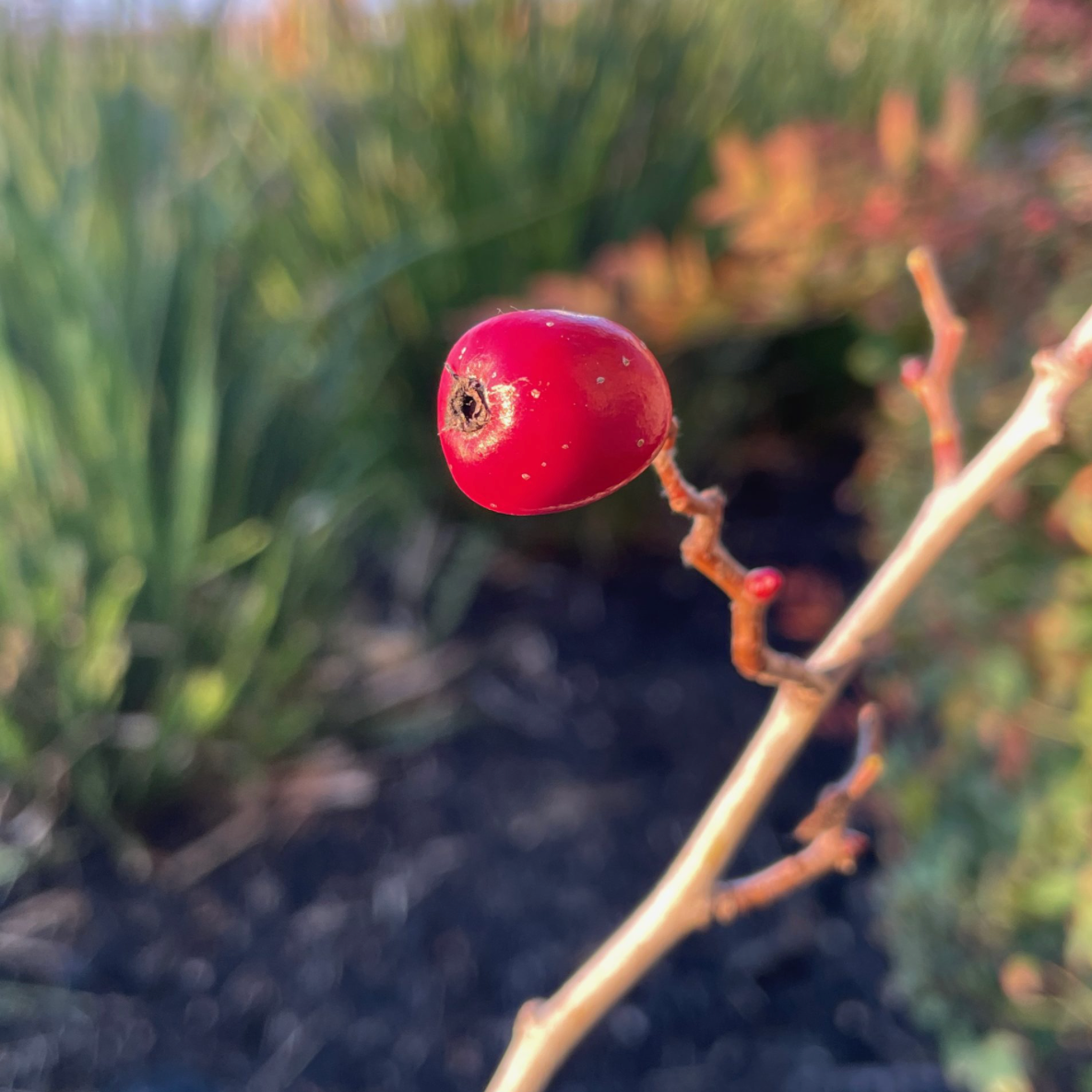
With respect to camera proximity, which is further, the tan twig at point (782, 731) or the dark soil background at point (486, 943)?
the dark soil background at point (486, 943)

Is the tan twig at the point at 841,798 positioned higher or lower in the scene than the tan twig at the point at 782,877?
higher

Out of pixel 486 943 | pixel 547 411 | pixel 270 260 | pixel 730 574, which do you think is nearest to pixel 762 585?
pixel 730 574

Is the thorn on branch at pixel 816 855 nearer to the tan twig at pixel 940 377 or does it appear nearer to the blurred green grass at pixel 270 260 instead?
the tan twig at pixel 940 377

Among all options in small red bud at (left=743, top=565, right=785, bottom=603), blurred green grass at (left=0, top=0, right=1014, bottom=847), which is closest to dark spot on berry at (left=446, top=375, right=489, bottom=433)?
small red bud at (left=743, top=565, right=785, bottom=603)

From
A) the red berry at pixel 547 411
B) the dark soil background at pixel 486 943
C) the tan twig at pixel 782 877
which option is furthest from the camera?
the dark soil background at pixel 486 943

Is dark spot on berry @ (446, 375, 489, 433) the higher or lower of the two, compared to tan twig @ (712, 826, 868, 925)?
higher

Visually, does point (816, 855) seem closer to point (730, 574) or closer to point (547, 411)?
point (730, 574)

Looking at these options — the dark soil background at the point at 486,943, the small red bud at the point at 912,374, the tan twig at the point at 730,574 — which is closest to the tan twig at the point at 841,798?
the tan twig at the point at 730,574

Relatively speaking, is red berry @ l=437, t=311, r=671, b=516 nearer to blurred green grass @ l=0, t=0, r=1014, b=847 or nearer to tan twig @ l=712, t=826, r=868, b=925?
tan twig @ l=712, t=826, r=868, b=925
